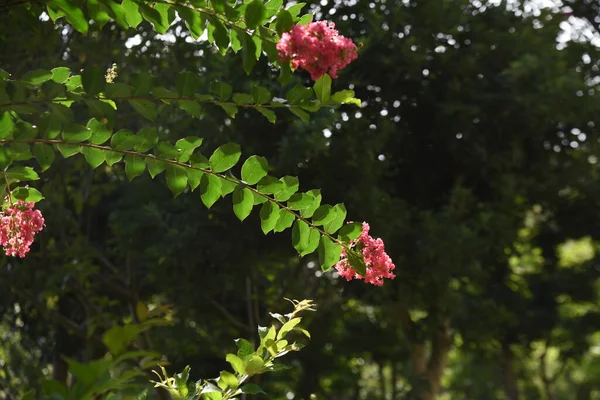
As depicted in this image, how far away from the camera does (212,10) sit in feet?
7.34

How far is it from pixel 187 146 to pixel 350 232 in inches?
21.8

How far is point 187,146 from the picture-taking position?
236cm

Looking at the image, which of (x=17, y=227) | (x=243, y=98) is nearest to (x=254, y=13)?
(x=243, y=98)

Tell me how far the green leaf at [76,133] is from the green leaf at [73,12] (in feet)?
0.92

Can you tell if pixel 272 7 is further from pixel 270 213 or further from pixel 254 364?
pixel 254 364

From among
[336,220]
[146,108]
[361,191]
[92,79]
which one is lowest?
[361,191]

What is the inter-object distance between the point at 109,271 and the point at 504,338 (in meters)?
5.31

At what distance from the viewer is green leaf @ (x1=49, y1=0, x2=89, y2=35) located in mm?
2121

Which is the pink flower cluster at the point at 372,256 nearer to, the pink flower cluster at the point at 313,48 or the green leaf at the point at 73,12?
the pink flower cluster at the point at 313,48

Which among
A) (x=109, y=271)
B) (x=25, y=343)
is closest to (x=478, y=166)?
(x=109, y=271)

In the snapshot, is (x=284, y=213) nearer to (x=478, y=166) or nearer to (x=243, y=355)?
(x=243, y=355)

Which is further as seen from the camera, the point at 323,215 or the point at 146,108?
the point at 323,215

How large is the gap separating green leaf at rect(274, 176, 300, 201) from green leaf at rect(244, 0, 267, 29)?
0.48 meters

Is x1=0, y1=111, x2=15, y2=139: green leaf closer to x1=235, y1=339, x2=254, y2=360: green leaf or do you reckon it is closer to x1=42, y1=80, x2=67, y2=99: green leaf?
x1=42, y1=80, x2=67, y2=99: green leaf
